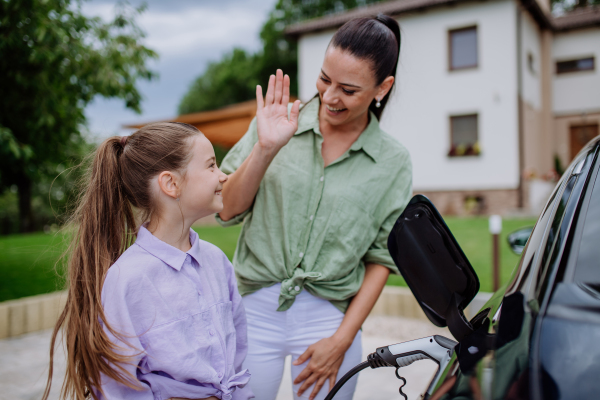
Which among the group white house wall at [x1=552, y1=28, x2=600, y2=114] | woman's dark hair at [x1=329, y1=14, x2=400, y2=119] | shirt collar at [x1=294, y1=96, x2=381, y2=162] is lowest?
shirt collar at [x1=294, y1=96, x2=381, y2=162]

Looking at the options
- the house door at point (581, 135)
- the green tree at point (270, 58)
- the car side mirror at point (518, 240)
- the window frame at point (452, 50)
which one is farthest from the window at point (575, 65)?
the car side mirror at point (518, 240)

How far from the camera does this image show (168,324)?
1.34m

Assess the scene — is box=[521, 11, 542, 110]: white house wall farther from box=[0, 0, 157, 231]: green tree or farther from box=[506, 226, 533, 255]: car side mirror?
box=[506, 226, 533, 255]: car side mirror

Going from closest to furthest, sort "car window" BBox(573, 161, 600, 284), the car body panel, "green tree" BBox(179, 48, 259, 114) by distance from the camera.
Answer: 1. the car body panel
2. "car window" BBox(573, 161, 600, 284)
3. "green tree" BBox(179, 48, 259, 114)

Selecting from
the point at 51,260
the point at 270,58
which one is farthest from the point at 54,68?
the point at 270,58

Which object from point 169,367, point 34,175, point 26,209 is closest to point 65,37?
point 34,175

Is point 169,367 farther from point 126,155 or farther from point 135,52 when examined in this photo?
point 135,52

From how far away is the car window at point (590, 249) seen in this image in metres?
1.04

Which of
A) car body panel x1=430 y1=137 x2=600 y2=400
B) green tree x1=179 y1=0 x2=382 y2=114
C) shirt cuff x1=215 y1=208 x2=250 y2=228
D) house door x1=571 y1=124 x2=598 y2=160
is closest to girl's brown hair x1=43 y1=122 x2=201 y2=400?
shirt cuff x1=215 y1=208 x2=250 y2=228

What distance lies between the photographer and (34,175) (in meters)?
6.59

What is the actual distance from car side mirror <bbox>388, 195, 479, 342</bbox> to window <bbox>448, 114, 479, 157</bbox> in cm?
1296

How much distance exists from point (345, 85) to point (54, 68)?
16.6ft

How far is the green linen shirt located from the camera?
1717 mm

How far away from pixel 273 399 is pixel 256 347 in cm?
20
